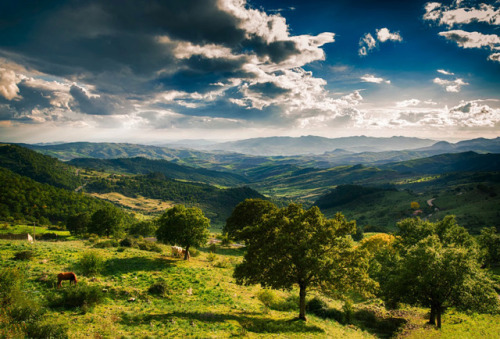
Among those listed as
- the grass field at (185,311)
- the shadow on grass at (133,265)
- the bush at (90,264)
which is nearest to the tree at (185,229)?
the shadow on grass at (133,265)

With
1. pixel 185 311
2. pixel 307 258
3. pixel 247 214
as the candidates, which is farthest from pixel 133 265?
pixel 247 214

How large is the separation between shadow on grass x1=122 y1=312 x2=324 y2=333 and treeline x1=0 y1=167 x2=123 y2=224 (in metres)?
129

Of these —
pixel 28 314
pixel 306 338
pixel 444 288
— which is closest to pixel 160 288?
pixel 28 314

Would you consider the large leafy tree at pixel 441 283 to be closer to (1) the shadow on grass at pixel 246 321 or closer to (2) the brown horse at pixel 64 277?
(1) the shadow on grass at pixel 246 321

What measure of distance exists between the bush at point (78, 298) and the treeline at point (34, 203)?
126 meters

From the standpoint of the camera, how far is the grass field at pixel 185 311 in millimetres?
18703

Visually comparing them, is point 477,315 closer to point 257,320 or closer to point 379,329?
point 379,329

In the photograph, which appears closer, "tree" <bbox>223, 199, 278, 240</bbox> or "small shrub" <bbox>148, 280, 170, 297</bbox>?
"small shrub" <bbox>148, 280, 170, 297</bbox>

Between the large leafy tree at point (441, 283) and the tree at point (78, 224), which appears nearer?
the large leafy tree at point (441, 283)

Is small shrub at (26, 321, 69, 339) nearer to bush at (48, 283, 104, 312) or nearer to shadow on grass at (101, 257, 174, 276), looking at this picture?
bush at (48, 283, 104, 312)

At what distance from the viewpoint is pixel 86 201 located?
178625 mm

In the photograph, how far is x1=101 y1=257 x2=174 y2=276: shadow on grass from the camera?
104 feet

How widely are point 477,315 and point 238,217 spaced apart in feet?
187

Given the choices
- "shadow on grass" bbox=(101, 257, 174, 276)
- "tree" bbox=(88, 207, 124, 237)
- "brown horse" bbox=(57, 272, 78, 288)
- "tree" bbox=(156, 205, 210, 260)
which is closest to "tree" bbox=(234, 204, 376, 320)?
"brown horse" bbox=(57, 272, 78, 288)
